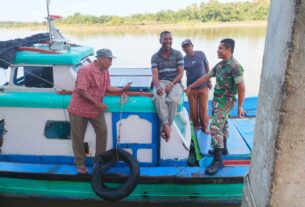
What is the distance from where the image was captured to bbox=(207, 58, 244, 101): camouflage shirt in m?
3.67

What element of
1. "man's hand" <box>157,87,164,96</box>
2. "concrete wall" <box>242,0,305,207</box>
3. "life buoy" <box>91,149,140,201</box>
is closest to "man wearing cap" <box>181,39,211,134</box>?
"man's hand" <box>157,87,164,96</box>

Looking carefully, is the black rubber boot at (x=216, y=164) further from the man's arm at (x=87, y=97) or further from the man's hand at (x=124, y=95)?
the man's arm at (x=87, y=97)

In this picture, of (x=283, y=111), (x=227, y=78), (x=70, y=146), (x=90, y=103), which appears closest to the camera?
(x=283, y=111)

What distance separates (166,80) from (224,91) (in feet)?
2.59

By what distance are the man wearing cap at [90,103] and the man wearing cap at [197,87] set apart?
1.37 metres

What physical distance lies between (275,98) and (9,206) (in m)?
4.53

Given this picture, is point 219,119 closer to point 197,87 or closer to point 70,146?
point 197,87

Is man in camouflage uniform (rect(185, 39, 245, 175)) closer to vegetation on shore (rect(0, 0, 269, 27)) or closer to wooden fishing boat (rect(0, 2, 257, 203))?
wooden fishing boat (rect(0, 2, 257, 203))

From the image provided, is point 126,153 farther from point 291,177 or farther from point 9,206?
point 291,177

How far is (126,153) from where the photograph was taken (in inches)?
164

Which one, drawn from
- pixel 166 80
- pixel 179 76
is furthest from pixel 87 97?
pixel 179 76

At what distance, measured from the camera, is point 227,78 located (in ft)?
12.3

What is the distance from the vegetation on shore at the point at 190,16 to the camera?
37.2 meters

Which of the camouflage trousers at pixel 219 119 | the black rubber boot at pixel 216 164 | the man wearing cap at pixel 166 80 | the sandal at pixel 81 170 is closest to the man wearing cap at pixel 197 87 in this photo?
the man wearing cap at pixel 166 80
